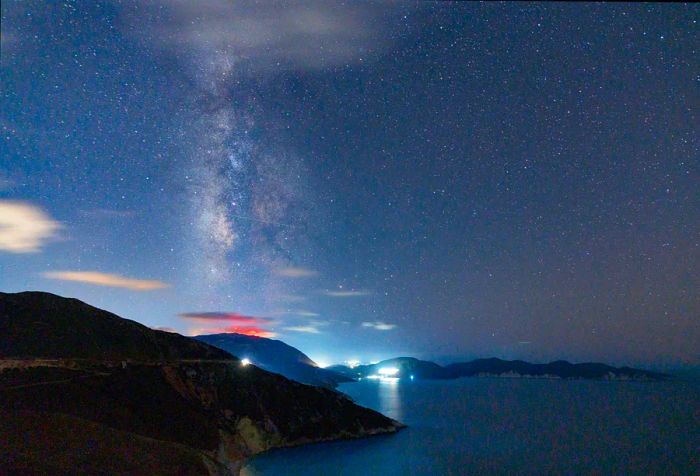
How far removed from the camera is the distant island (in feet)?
171

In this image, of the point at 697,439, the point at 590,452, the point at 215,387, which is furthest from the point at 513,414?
the point at 215,387

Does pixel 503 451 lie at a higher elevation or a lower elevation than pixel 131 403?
lower

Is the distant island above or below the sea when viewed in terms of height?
above

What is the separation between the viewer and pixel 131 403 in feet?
248

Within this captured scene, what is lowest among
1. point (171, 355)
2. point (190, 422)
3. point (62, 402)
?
point (190, 422)

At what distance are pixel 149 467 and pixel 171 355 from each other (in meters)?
55.3

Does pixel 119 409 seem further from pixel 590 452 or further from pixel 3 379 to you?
pixel 590 452

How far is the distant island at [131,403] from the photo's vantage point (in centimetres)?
5203

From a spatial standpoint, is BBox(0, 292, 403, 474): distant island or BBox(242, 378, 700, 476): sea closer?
BBox(0, 292, 403, 474): distant island

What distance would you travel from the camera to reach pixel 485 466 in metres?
81.6

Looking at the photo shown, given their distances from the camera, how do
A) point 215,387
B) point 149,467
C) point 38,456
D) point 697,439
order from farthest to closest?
point 697,439, point 215,387, point 149,467, point 38,456

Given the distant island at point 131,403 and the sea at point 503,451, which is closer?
the distant island at point 131,403

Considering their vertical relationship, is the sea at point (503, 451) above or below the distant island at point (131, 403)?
below

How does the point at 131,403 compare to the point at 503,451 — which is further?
the point at 503,451
